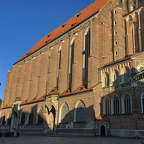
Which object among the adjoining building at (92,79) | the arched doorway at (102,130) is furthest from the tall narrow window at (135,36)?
the arched doorway at (102,130)

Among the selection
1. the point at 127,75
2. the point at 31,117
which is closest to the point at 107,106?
the point at 127,75

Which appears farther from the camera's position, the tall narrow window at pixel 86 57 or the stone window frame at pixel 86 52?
the stone window frame at pixel 86 52

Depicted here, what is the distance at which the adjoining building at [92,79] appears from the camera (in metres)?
22.8

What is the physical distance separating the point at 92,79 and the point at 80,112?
16.6 ft

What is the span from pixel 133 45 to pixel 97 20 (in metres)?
7.28

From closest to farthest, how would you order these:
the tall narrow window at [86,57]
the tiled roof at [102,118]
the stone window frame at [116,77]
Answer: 1. the tiled roof at [102,118]
2. the stone window frame at [116,77]
3. the tall narrow window at [86,57]

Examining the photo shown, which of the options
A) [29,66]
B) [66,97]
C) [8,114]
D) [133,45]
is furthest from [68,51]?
[8,114]

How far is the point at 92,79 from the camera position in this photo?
87.2ft

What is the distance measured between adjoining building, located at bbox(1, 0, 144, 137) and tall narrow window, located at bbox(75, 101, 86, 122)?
0.13ft

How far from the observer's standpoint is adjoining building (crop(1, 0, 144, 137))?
22766 millimetres

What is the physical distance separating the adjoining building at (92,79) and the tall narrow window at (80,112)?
41 millimetres

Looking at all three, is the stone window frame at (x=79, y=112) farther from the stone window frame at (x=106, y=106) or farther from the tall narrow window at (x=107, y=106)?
the tall narrow window at (x=107, y=106)

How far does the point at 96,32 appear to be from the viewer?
30.1 metres

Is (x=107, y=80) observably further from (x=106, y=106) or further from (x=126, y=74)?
(x=106, y=106)
